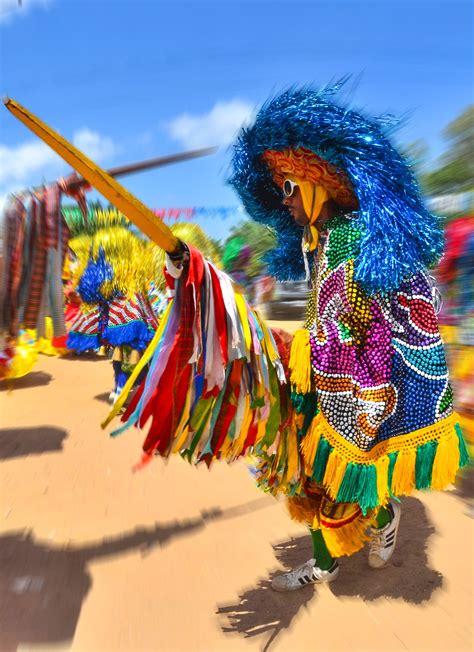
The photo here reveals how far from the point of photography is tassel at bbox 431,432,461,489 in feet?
7.13

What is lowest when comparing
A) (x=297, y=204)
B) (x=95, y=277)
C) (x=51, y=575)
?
(x=51, y=575)

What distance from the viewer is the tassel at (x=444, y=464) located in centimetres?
217

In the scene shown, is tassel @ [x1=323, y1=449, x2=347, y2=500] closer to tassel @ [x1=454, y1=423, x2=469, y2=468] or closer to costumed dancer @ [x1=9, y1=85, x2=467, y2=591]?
costumed dancer @ [x1=9, y1=85, x2=467, y2=591]

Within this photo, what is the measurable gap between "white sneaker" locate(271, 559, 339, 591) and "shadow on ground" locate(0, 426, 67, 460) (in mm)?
2807

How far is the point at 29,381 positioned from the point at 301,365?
6.51 meters

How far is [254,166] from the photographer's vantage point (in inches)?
101

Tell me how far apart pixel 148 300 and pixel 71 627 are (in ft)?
13.3

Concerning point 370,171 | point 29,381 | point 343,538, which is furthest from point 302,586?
point 29,381

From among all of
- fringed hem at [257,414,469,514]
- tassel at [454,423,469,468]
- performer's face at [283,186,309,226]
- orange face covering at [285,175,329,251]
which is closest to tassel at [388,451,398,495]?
fringed hem at [257,414,469,514]

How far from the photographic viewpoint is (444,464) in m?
2.17

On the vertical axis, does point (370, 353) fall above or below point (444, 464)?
above

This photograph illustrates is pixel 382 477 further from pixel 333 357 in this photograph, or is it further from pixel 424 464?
pixel 333 357

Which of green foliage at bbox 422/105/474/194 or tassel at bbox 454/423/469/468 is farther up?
green foliage at bbox 422/105/474/194

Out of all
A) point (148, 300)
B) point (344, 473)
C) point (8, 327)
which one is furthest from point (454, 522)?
point (148, 300)
